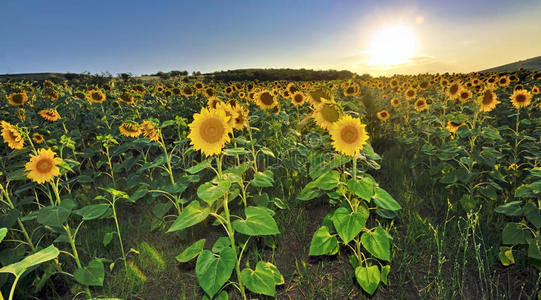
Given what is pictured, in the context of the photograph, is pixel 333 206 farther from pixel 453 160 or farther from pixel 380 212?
pixel 453 160

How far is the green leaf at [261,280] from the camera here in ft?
5.91

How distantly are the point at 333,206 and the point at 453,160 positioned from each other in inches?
82.1

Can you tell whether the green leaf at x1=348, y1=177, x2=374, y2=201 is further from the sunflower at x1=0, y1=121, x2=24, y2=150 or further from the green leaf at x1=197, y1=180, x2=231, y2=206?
the sunflower at x1=0, y1=121, x2=24, y2=150

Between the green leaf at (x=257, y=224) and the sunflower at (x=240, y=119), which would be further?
the sunflower at (x=240, y=119)

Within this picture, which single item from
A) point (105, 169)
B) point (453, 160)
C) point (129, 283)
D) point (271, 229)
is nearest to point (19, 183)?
point (105, 169)

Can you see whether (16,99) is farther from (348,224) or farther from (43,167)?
(348,224)

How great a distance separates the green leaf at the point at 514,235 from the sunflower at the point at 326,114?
6.49ft

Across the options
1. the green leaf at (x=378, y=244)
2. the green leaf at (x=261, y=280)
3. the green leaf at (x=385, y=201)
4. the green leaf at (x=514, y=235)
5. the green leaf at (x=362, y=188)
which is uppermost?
the green leaf at (x=362, y=188)

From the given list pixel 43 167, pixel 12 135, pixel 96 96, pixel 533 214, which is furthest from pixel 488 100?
pixel 96 96

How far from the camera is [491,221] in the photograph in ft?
10.9

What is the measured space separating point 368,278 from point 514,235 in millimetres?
1638

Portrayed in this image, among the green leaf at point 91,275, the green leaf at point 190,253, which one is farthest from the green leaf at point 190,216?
the green leaf at point 91,275

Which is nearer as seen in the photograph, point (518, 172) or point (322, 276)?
point (322, 276)

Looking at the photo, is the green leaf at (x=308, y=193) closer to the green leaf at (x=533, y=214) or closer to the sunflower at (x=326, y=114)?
the sunflower at (x=326, y=114)
